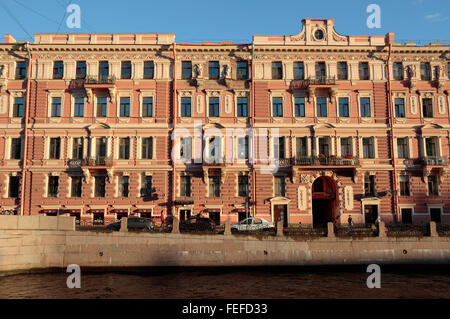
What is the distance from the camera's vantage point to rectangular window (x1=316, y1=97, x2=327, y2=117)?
3375 centimetres

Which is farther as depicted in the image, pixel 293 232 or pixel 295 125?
pixel 295 125

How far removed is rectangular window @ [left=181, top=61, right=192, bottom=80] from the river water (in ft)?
57.6

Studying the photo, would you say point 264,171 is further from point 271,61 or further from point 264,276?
point 264,276

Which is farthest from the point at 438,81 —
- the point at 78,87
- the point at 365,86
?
the point at 78,87

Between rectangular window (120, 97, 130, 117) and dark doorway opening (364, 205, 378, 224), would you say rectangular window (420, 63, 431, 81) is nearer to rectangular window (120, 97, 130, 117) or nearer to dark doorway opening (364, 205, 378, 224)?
dark doorway opening (364, 205, 378, 224)

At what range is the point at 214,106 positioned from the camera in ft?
110

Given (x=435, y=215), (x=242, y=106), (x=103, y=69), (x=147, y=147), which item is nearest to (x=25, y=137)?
(x=103, y=69)

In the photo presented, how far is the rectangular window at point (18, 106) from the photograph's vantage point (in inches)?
1314

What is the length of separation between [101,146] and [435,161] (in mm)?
28387

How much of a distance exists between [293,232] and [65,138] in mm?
20775

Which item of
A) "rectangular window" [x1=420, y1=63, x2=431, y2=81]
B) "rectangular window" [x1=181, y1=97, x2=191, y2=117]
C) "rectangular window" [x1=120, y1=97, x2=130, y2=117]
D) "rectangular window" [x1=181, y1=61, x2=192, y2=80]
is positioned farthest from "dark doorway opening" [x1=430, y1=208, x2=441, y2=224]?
"rectangular window" [x1=120, y1=97, x2=130, y2=117]

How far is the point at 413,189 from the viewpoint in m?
32.6
